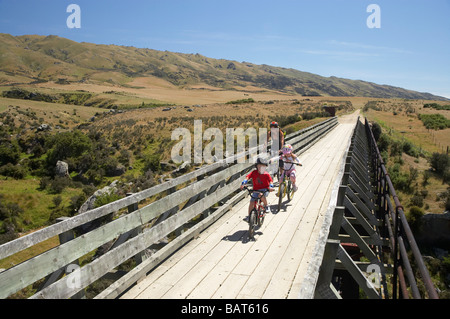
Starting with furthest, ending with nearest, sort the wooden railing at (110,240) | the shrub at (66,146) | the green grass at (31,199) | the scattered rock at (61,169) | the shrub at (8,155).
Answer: the shrub at (66,146), the shrub at (8,155), the scattered rock at (61,169), the green grass at (31,199), the wooden railing at (110,240)

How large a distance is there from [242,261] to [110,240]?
77.2 inches

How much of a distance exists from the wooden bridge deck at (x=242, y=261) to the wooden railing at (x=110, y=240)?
197 mm

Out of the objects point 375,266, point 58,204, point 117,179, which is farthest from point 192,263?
point 117,179

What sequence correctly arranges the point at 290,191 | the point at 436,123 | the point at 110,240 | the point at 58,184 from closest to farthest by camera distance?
the point at 110,240
the point at 290,191
the point at 58,184
the point at 436,123

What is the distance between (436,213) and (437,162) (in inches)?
320

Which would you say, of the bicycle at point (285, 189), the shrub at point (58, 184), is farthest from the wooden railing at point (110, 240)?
the shrub at point (58, 184)

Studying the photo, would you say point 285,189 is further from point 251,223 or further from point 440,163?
point 440,163

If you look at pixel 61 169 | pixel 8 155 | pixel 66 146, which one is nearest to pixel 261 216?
pixel 61 169

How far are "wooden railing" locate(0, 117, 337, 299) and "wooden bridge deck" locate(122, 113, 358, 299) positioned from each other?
7.8 inches

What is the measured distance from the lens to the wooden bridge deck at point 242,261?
4121mm

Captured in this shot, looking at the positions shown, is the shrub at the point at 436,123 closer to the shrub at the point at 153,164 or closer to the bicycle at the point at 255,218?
the shrub at the point at 153,164

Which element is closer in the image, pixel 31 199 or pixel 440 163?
pixel 440 163

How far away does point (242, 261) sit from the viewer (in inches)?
198

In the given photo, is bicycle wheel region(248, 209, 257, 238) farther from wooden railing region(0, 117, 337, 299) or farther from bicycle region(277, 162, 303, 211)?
bicycle region(277, 162, 303, 211)
